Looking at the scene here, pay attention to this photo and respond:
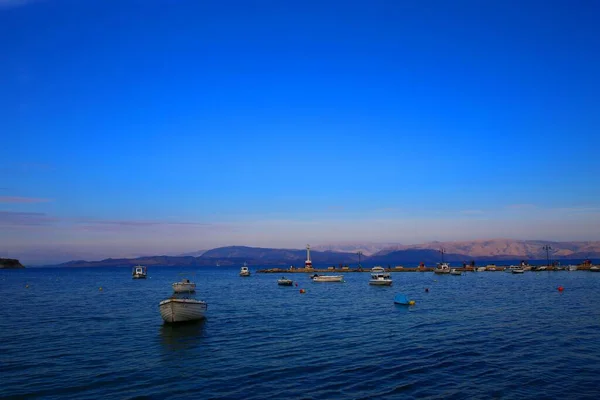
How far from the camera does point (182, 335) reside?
3462 cm

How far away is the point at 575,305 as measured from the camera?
50.3 meters

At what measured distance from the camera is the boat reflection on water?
30.7m

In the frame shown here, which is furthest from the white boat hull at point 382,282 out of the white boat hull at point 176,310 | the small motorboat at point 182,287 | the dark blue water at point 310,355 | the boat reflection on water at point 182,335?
the white boat hull at point 176,310

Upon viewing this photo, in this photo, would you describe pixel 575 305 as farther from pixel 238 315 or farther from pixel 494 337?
pixel 238 315

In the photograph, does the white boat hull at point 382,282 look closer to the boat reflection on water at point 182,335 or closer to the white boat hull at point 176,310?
the boat reflection on water at point 182,335

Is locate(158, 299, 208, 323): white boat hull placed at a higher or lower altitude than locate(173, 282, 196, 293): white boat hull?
higher

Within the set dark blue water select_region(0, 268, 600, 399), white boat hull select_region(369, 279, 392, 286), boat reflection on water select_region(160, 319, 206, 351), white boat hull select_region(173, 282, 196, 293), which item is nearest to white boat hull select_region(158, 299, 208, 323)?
boat reflection on water select_region(160, 319, 206, 351)

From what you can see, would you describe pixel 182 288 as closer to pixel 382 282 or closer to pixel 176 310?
pixel 382 282

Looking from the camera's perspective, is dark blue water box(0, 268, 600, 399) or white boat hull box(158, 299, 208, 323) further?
white boat hull box(158, 299, 208, 323)

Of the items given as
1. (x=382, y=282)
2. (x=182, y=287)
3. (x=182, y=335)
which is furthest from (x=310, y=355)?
(x=382, y=282)

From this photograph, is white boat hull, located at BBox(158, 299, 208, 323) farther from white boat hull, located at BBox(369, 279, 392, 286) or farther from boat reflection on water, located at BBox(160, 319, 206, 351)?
white boat hull, located at BBox(369, 279, 392, 286)

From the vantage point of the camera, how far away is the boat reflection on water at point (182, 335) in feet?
101

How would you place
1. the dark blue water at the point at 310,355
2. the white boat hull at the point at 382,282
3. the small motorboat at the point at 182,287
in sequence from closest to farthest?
Answer: the dark blue water at the point at 310,355, the small motorboat at the point at 182,287, the white boat hull at the point at 382,282

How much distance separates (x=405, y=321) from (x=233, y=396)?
79.7ft
